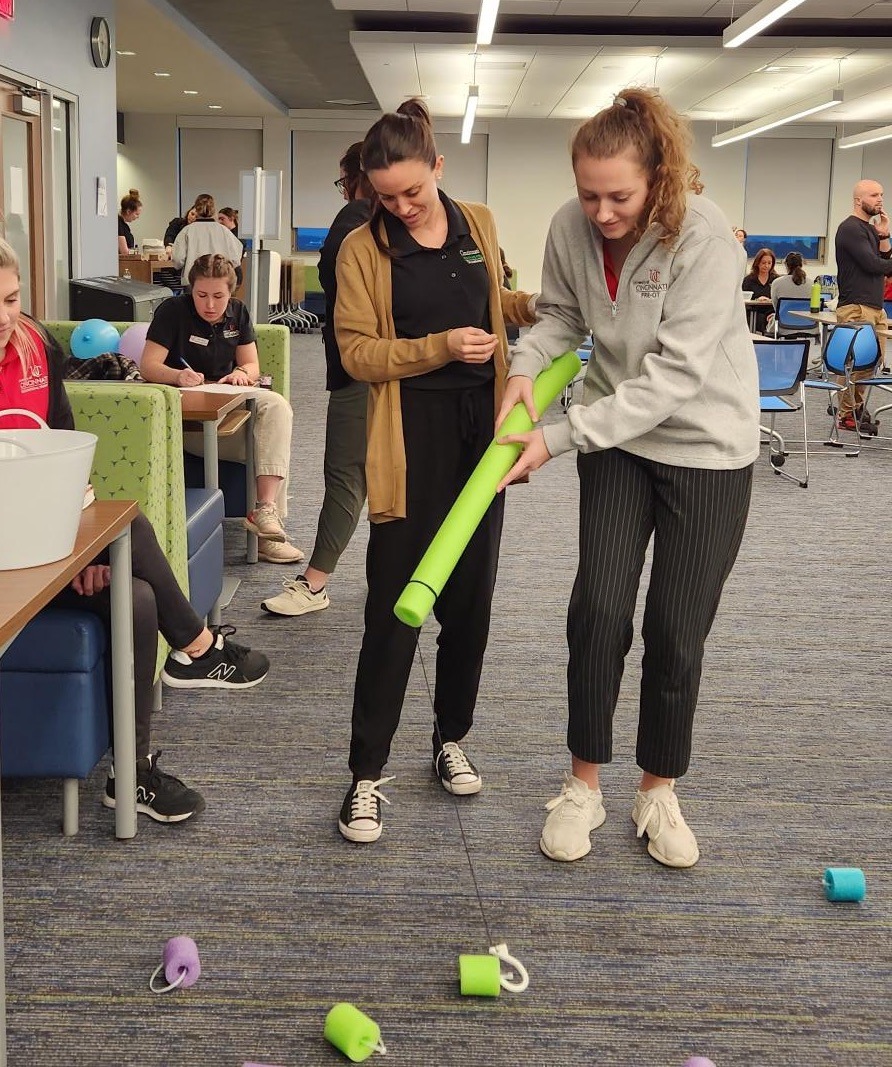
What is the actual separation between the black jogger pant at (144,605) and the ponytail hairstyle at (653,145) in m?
1.17

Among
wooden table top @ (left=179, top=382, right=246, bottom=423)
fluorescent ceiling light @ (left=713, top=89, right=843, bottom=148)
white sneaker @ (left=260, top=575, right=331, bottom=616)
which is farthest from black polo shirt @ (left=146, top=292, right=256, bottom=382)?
fluorescent ceiling light @ (left=713, top=89, right=843, bottom=148)

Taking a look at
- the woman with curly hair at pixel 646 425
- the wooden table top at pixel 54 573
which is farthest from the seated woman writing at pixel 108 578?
the woman with curly hair at pixel 646 425

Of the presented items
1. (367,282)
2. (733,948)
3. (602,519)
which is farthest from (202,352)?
(733,948)

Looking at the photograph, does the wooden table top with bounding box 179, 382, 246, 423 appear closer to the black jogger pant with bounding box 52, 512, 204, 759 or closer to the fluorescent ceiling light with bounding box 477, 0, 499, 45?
the black jogger pant with bounding box 52, 512, 204, 759

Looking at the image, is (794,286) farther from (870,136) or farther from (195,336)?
(195,336)

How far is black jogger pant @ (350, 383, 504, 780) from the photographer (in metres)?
2.11

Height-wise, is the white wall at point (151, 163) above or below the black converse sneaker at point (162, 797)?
above

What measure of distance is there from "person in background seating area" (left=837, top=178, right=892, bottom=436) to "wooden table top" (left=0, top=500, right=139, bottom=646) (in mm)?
6194

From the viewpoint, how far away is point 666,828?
2.19 metres

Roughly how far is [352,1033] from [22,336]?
1.40m

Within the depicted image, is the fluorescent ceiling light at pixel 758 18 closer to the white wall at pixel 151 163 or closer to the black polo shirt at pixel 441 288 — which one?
the black polo shirt at pixel 441 288

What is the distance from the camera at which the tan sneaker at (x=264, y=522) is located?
4.10 m

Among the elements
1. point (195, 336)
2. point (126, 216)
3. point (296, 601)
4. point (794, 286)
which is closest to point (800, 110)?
point (794, 286)

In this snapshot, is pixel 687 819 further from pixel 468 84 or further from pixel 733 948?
pixel 468 84
